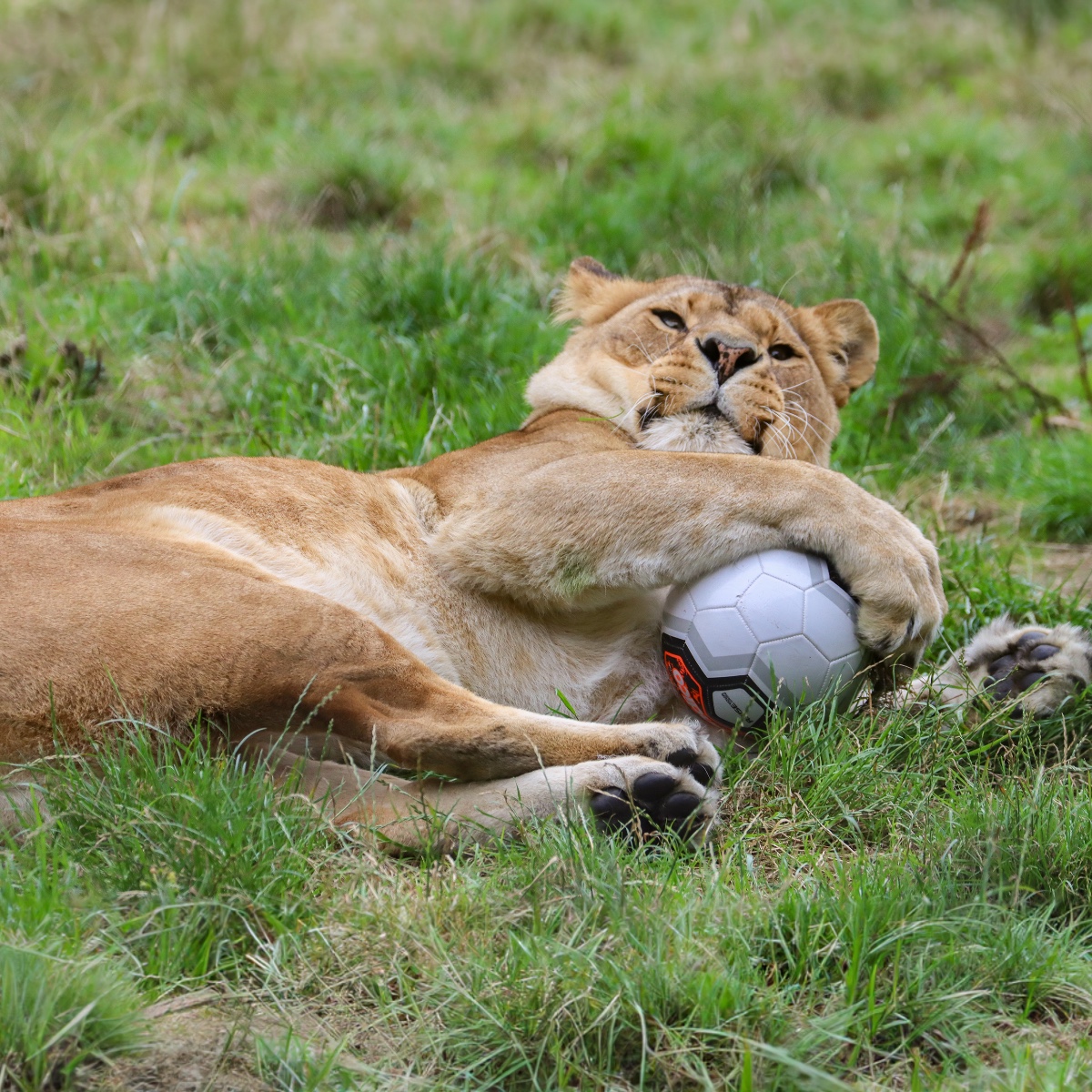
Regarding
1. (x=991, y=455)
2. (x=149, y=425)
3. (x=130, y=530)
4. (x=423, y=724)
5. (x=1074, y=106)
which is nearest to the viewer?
(x=423, y=724)

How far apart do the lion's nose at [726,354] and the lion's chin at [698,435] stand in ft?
0.44

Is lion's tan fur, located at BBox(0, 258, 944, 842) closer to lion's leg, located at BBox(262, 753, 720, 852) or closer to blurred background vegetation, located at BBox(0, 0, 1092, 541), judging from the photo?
lion's leg, located at BBox(262, 753, 720, 852)

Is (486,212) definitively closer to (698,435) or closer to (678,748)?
(698,435)

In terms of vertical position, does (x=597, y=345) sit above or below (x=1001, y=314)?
above

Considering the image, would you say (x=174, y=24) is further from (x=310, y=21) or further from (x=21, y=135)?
(x=21, y=135)

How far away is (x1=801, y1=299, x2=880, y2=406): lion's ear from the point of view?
471cm

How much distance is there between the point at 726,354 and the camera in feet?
13.6

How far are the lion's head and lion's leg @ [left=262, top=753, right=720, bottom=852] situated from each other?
1307mm

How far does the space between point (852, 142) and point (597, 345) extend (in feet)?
18.1

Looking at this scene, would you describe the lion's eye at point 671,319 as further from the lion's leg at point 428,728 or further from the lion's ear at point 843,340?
the lion's leg at point 428,728

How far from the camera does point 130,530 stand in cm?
347

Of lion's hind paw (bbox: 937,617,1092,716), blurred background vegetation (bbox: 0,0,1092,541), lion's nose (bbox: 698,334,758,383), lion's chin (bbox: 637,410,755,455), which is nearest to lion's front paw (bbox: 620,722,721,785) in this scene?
lion's hind paw (bbox: 937,617,1092,716)

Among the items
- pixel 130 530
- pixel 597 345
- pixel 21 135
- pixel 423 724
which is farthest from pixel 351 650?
pixel 21 135

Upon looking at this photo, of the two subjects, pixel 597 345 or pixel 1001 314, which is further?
pixel 1001 314
